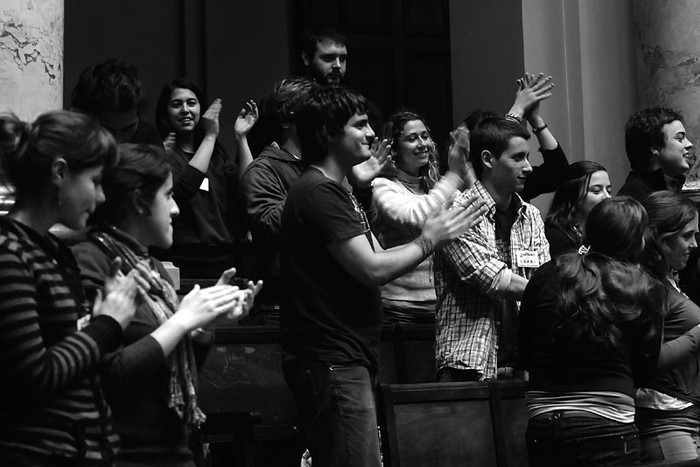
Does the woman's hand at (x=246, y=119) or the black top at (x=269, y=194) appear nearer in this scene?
the black top at (x=269, y=194)

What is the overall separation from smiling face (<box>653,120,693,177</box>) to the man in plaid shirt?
4.29ft

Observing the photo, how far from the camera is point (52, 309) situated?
2.85m

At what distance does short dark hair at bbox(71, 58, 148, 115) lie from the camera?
4.92 m

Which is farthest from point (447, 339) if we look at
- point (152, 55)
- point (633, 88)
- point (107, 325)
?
point (152, 55)

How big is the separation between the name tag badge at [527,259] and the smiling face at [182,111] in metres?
2.20

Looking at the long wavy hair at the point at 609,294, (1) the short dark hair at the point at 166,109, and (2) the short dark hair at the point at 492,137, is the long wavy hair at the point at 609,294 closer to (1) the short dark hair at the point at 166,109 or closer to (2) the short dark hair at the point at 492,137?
(2) the short dark hair at the point at 492,137

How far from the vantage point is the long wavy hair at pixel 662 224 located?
4738mm

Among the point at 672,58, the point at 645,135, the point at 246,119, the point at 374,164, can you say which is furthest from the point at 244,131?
the point at 672,58

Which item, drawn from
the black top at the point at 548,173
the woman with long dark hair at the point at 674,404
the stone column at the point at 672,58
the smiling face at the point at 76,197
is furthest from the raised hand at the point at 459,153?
the stone column at the point at 672,58

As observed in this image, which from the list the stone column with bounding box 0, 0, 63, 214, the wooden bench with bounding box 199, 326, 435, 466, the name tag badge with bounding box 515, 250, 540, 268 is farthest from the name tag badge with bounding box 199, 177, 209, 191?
the name tag badge with bounding box 515, 250, 540, 268

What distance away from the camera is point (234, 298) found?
3.15 metres

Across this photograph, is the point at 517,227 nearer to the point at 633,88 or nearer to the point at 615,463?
the point at 615,463

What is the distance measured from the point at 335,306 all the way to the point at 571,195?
2.14m

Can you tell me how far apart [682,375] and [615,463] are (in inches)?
26.5
